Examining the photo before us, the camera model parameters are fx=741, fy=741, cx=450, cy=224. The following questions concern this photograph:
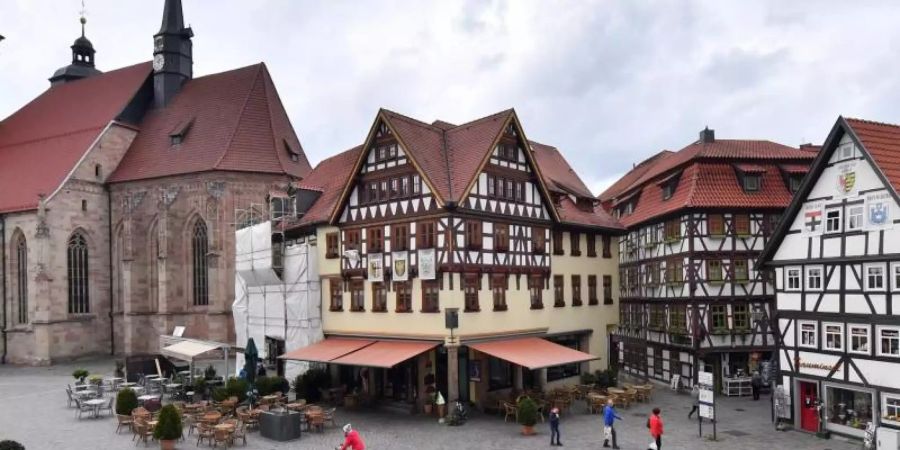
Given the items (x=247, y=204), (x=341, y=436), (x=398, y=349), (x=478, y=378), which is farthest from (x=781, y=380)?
(x=247, y=204)

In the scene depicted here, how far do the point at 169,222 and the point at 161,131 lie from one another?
7344 millimetres

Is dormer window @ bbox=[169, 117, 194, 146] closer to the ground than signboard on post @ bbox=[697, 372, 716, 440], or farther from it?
farther from it

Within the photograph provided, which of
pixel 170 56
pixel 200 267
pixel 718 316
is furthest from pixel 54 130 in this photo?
pixel 718 316

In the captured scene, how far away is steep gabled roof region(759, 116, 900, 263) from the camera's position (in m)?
21.0

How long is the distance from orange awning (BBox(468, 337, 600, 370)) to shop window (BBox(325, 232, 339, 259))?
7.41 metres

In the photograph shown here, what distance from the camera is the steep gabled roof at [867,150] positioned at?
20969mm

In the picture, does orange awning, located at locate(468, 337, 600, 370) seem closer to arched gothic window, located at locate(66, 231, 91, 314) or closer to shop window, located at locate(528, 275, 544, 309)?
shop window, located at locate(528, 275, 544, 309)

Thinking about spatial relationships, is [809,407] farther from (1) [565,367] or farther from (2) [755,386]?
(1) [565,367]

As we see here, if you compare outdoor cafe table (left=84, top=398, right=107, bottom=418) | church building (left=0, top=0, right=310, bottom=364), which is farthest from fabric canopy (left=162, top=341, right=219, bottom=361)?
church building (left=0, top=0, right=310, bottom=364)

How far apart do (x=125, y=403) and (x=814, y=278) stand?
2241 cm

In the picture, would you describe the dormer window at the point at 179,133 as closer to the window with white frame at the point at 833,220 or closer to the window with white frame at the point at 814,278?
the window with white frame at the point at 814,278

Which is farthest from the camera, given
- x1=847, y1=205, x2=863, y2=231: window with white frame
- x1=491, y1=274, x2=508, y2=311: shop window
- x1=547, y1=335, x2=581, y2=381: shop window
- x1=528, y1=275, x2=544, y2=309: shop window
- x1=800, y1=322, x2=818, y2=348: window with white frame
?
x1=547, y1=335, x2=581, y2=381: shop window

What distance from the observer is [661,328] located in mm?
35281

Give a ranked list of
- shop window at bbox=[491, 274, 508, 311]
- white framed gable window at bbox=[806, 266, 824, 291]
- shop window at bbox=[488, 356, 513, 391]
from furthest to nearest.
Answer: shop window at bbox=[488, 356, 513, 391], shop window at bbox=[491, 274, 508, 311], white framed gable window at bbox=[806, 266, 824, 291]
